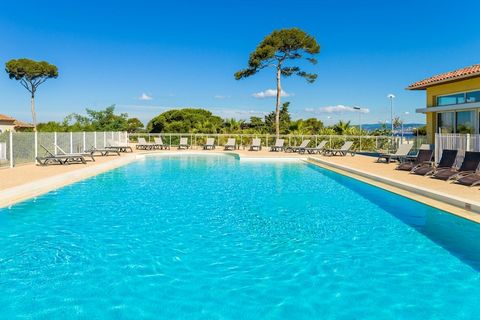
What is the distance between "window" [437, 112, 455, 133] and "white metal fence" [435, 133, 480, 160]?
293 centimetres

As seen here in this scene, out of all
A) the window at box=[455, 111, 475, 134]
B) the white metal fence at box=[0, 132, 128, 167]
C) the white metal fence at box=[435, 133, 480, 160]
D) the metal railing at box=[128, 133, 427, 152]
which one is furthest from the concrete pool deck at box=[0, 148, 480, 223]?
the metal railing at box=[128, 133, 427, 152]

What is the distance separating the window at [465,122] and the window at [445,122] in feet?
1.22

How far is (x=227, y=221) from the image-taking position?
6781 millimetres

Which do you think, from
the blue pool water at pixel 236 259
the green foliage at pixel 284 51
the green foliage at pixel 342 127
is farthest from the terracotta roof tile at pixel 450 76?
the green foliage at pixel 284 51

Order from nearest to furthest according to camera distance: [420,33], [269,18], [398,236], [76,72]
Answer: [398,236]
[420,33]
[269,18]
[76,72]

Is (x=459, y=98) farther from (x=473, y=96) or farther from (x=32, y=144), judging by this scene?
(x=32, y=144)

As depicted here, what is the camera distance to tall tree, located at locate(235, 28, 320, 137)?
27703 millimetres

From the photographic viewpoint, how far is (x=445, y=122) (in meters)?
15.1

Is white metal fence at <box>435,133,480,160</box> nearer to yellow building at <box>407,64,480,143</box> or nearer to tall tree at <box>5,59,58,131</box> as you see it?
yellow building at <box>407,64,480,143</box>

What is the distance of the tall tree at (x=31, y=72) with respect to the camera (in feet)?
138

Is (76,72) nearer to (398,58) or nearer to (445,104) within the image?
(398,58)

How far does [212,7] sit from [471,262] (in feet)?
83.0

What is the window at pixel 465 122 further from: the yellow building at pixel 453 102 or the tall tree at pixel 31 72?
the tall tree at pixel 31 72

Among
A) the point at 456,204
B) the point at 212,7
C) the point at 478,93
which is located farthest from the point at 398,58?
the point at 456,204
